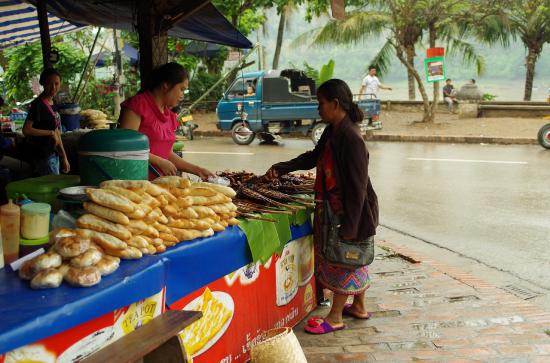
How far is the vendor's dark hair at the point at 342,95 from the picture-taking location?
3602mm

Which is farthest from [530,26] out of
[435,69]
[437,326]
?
[437,326]

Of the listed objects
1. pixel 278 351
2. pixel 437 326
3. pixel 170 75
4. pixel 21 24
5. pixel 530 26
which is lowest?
pixel 437 326

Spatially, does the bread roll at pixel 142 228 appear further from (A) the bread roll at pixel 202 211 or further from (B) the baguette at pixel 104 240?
(A) the bread roll at pixel 202 211

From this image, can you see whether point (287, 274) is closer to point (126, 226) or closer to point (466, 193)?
point (126, 226)

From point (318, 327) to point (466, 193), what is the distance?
19.6 feet

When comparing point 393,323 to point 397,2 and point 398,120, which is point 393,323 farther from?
point 398,120

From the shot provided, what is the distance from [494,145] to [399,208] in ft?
27.6

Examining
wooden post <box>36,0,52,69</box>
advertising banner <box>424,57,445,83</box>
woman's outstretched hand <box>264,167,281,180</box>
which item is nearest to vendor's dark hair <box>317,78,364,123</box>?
woman's outstretched hand <box>264,167,281,180</box>

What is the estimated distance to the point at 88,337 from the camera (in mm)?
2094

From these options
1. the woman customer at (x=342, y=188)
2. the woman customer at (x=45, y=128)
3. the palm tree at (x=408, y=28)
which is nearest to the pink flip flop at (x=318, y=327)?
the woman customer at (x=342, y=188)

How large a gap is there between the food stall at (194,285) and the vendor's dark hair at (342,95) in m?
0.71

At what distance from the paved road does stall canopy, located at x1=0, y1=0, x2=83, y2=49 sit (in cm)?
404

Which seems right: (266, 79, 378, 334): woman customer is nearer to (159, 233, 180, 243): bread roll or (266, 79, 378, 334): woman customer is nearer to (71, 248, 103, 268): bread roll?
(159, 233, 180, 243): bread roll

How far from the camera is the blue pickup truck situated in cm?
1572
